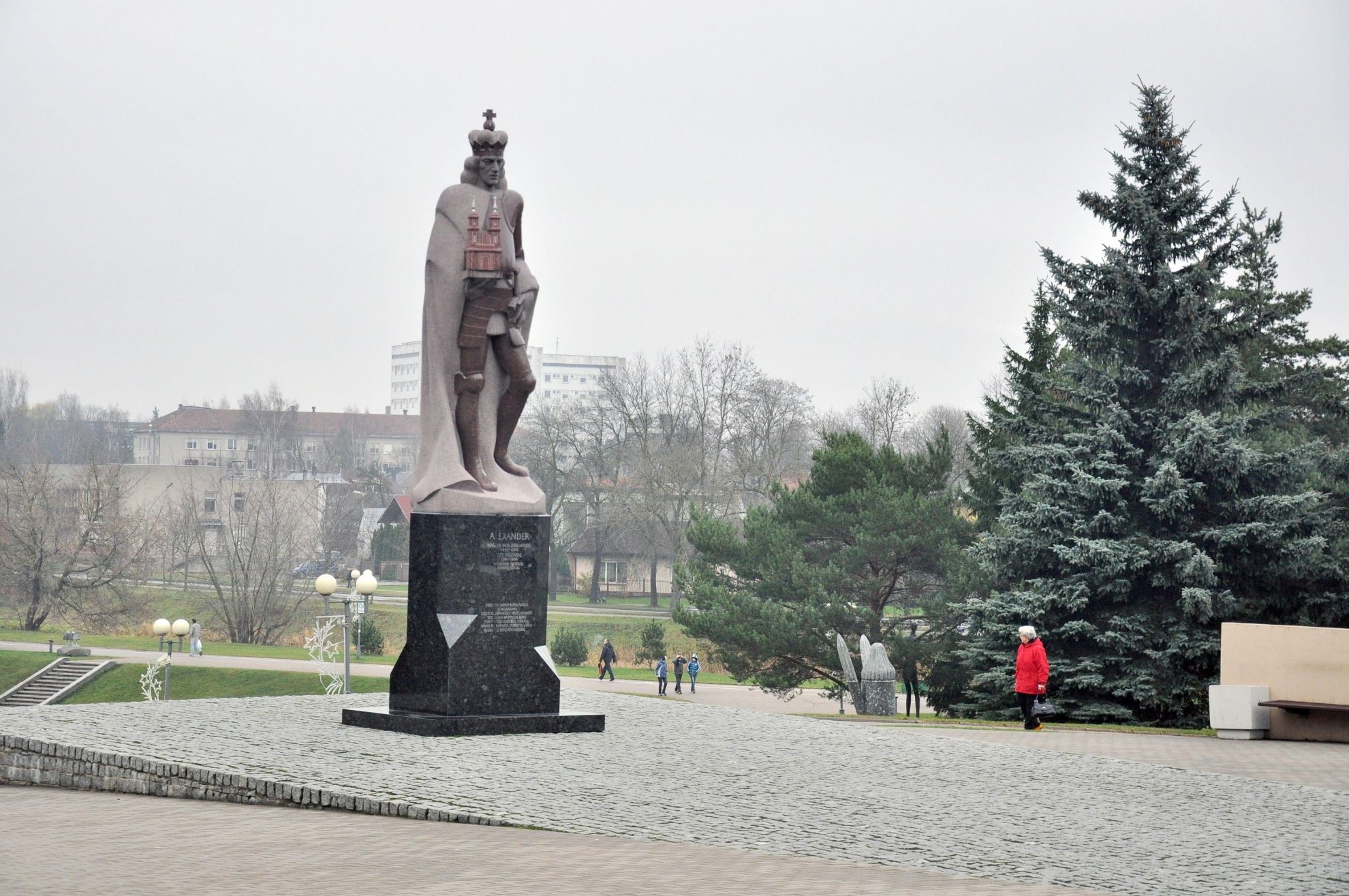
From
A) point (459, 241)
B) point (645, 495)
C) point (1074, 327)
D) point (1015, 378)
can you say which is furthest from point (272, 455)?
point (459, 241)

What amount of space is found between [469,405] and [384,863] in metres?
6.36

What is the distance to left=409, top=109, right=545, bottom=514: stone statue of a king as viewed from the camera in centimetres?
1291

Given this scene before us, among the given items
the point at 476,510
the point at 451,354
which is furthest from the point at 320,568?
the point at 476,510

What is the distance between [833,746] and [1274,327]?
70.7 ft

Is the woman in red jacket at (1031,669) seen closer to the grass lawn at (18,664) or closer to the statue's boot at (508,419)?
the statue's boot at (508,419)

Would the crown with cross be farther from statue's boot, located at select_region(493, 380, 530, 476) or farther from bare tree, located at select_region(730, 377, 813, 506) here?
bare tree, located at select_region(730, 377, 813, 506)

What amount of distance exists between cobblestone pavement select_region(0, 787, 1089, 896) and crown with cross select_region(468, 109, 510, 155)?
257 inches

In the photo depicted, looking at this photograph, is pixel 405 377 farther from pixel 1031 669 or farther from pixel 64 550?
pixel 1031 669

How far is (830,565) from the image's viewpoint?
101 feet

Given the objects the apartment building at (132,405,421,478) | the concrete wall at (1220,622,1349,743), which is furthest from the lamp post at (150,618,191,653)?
the apartment building at (132,405,421,478)

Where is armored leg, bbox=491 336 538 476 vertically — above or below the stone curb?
above

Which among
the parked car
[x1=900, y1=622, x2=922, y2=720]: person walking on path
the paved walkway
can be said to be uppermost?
the parked car

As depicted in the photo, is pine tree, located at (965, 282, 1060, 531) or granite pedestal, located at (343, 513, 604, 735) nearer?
granite pedestal, located at (343, 513, 604, 735)

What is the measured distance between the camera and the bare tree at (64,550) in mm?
50250
